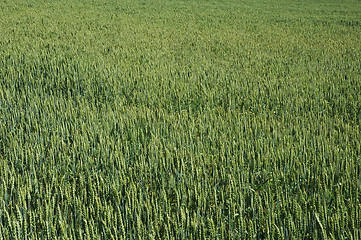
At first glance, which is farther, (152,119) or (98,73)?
(98,73)

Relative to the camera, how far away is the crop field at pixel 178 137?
221cm

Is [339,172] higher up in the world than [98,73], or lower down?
lower down

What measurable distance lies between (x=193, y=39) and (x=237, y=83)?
4.57 m

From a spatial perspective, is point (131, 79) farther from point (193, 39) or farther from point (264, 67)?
point (193, 39)

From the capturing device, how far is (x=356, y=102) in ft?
15.1

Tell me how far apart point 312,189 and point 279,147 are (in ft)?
2.42

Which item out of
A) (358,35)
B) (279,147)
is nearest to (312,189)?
(279,147)

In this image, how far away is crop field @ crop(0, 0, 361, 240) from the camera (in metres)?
2.21

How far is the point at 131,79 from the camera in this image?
217 inches

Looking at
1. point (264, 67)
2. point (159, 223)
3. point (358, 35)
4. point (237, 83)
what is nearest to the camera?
point (159, 223)

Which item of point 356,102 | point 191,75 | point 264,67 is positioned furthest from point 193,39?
point 356,102

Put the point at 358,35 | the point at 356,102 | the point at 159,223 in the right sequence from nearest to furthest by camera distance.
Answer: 1. the point at 159,223
2. the point at 356,102
3. the point at 358,35

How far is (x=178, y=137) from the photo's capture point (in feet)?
11.2

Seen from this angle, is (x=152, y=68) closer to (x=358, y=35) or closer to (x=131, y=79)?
(x=131, y=79)
